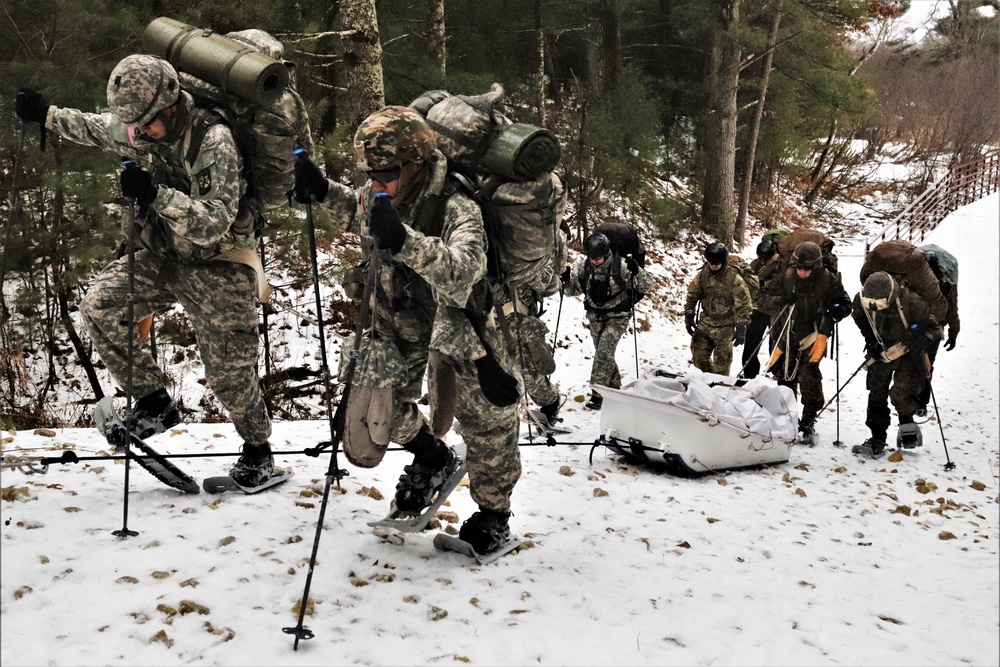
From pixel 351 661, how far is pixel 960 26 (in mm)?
28687

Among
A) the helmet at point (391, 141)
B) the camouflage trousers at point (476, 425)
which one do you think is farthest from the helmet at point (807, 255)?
the helmet at point (391, 141)

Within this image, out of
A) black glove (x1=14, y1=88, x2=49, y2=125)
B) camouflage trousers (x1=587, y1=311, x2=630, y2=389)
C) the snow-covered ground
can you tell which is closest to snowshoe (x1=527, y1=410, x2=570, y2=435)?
camouflage trousers (x1=587, y1=311, x2=630, y2=389)

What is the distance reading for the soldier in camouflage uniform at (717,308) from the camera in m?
9.71

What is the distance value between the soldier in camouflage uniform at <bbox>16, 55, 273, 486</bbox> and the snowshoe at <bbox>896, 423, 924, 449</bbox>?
724 centimetres

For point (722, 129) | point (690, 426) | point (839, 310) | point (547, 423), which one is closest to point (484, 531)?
point (690, 426)

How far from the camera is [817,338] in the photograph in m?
9.22

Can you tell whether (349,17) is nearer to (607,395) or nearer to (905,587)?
(607,395)

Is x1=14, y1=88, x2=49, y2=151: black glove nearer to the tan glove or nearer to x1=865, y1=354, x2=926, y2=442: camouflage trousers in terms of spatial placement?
the tan glove

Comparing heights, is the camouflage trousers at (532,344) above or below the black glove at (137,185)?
below

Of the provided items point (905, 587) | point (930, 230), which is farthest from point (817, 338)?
point (930, 230)

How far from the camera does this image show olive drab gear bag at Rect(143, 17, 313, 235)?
426 centimetres

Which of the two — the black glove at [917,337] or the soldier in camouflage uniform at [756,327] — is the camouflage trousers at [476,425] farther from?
the soldier in camouflage uniform at [756,327]

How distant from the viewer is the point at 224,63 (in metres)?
4.29

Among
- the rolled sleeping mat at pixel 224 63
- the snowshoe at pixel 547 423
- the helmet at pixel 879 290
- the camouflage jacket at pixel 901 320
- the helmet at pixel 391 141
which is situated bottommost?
the snowshoe at pixel 547 423
